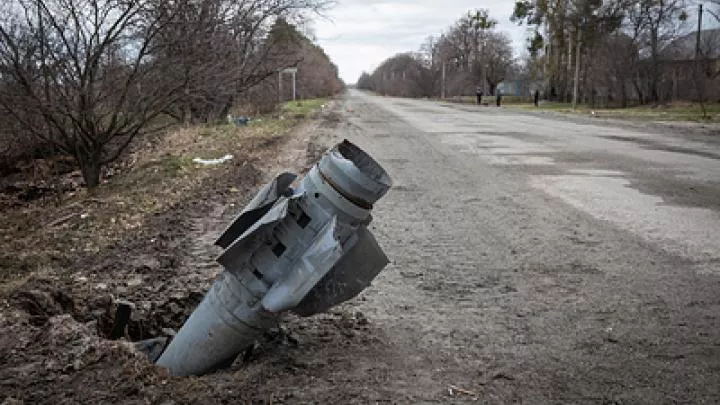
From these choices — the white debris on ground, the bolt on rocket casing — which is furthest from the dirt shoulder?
the white debris on ground

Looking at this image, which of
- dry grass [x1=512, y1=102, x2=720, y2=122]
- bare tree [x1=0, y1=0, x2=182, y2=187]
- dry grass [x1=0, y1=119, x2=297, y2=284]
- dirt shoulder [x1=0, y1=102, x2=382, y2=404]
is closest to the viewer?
dirt shoulder [x1=0, y1=102, x2=382, y2=404]

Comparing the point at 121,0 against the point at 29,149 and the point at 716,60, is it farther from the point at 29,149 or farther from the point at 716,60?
the point at 716,60

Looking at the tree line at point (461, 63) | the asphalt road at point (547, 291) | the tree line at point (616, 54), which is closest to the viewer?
the asphalt road at point (547, 291)

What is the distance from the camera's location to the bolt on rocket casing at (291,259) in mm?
2916

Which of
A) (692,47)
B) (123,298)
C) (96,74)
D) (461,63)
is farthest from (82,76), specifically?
(461,63)

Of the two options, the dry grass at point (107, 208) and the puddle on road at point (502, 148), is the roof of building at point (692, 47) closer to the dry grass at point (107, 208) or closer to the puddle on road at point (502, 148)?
the puddle on road at point (502, 148)

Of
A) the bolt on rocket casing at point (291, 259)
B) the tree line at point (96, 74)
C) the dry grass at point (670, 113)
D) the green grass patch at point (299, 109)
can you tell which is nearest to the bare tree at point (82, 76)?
the tree line at point (96, 74)

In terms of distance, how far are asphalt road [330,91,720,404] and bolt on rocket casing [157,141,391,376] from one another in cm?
44

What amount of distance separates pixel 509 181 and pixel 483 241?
332 centimetres

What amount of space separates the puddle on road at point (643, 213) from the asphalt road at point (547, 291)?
0.02 m

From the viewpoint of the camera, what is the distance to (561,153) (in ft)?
38.5

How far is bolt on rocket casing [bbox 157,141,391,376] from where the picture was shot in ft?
9.57

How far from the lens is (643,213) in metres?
6.38

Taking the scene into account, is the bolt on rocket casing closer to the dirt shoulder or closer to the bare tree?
the dirt shoulder
